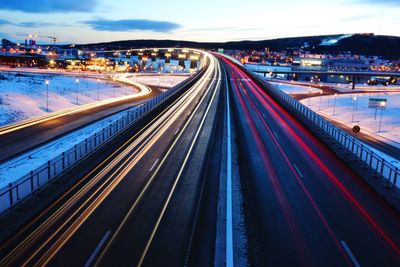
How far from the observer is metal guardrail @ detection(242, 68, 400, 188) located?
25089 mm

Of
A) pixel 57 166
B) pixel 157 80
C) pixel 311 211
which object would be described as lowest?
pixel 311 211

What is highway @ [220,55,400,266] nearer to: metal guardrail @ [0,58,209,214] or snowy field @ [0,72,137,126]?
metal guardrail @ [0,58,209,214]

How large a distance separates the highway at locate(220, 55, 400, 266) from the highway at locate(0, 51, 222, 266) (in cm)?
328

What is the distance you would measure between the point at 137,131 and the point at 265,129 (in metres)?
13.4

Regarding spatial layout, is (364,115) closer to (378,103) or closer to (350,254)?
(378,103)

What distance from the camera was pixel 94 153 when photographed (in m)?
28.4

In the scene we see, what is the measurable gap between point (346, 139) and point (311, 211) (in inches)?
753

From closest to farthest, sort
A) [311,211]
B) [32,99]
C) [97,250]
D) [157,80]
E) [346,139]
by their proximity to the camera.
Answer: [97,250] → [311,211] → [346,139] → [32,99] → [157,80]

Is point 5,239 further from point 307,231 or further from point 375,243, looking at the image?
point 375,243

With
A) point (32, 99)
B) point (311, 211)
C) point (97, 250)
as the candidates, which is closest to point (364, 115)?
point (311, 211)

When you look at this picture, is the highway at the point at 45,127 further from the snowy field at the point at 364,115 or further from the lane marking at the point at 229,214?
the snowy field at the point at 364,115

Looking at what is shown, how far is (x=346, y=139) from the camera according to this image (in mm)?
36562

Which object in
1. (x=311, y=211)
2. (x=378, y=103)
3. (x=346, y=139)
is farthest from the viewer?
(x=378, y=103)

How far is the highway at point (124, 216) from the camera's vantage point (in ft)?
47.5
